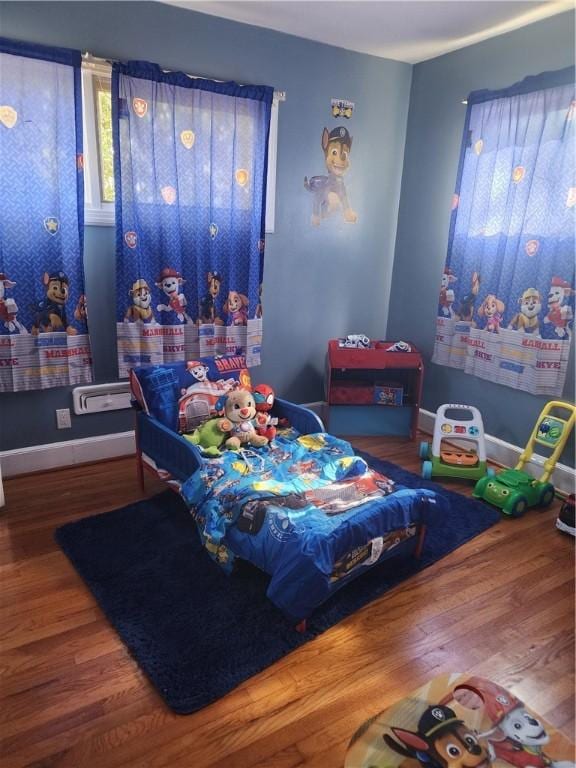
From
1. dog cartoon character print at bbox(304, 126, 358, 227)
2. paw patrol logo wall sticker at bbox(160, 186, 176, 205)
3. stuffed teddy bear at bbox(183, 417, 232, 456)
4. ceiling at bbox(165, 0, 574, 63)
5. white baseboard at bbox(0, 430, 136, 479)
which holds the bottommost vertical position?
white baseboard at bbox(0, 430, 136, 479)

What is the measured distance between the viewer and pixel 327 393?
354 cm

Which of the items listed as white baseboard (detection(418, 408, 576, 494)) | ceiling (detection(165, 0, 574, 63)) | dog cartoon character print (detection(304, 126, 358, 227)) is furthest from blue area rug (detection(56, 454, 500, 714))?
ceiling (detection(165, 0, 574, 63))

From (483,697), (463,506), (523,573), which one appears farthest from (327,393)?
(483,697)

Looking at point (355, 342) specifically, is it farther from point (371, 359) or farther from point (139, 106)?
point (139, 106)

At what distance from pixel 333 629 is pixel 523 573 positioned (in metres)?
0.92

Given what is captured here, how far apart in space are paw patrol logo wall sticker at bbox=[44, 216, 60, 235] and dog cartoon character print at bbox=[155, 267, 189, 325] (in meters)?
0.57

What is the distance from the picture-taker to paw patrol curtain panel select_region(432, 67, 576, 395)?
108 inches

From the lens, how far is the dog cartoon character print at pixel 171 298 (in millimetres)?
2969

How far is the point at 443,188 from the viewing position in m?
3.48

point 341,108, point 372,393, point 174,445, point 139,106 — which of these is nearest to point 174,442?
point 174,445

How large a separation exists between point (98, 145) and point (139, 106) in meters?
0.30

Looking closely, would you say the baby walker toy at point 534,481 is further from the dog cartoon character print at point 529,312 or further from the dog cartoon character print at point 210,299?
the dog cartoon character print at point 210,299

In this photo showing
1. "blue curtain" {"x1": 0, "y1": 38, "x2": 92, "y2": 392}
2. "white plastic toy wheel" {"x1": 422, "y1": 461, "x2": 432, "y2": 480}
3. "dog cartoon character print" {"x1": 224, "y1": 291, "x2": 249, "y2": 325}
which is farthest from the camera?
"dog cartoon character print" {"x1": 224, "y1": 291, "x2": 249, "y2": 325}

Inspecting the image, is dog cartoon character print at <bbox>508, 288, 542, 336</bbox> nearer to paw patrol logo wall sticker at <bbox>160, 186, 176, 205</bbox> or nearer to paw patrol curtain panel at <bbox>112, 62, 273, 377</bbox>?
paw patrol curtain panel at <bbox>112, 62, 273, 377</bbox>
